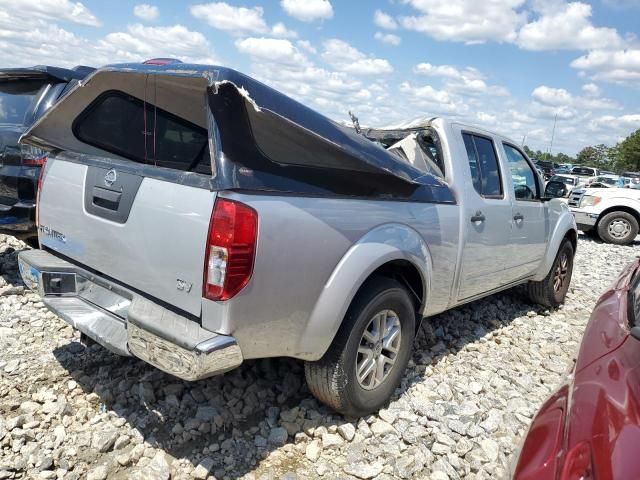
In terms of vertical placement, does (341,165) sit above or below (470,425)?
above

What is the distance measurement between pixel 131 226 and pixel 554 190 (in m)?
4.15

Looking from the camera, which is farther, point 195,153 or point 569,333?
point 569,333

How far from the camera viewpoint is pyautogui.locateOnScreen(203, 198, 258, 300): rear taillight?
214 cm

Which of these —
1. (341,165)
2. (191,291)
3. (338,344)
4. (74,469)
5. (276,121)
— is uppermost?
(276,121)

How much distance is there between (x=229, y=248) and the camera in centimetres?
214

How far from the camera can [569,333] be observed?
5031 millimetres

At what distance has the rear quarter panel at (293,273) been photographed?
2.23 metres

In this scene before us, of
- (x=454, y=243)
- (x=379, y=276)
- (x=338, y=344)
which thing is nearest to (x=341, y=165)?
(x=379, y=276)

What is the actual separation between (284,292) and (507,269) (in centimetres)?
273

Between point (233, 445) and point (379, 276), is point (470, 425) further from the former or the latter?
point (233, 445)

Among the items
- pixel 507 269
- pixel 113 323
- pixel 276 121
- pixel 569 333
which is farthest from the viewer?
pixel 569 333

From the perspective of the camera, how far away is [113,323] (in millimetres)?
2617

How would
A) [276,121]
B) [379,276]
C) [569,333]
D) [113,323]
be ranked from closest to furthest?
1. [276,121]
2. [113,323]
3. [379,276]
4. [569,333]

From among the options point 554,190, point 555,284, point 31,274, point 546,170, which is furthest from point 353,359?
point 546,170
